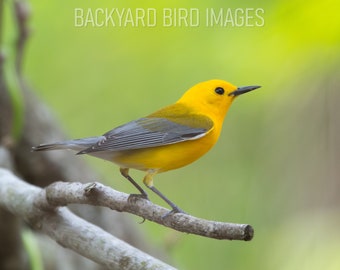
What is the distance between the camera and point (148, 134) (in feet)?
9.29

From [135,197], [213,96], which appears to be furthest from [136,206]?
[213,96]

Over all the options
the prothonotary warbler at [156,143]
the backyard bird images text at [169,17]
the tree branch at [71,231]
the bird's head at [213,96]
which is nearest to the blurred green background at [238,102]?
the backyard bird images text at [169,17]

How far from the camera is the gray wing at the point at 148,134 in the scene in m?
→ 2.67

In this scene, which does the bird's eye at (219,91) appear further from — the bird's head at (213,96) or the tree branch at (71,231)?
the tree branch at (71,231)

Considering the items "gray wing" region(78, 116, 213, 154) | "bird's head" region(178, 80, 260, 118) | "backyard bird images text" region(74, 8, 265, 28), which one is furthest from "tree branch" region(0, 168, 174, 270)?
"backyard bird images text" region(74, 8, 265, 28)

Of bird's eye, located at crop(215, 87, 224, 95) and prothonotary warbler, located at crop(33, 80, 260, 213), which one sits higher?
bird's eye, located at crop(215, 87, 224, 95)

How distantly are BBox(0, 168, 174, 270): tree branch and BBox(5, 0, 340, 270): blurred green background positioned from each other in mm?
1123

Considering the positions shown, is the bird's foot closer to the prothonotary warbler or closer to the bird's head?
the prothonotary warbler

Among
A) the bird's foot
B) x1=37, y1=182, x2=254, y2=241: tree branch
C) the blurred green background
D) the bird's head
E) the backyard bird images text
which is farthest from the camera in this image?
the backyard bird images text

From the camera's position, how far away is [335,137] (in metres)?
3.29

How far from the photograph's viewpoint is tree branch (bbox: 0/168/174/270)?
2369 mm

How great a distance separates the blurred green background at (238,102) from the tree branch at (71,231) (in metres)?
1.12

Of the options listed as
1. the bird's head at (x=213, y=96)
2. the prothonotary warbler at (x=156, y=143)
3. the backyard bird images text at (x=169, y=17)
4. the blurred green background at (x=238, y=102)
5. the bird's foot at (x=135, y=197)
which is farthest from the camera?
the backyard bird images text at (x=169, y=17)

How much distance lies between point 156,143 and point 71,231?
0.48m
